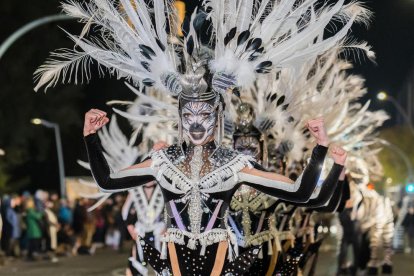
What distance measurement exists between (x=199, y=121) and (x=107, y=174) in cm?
67

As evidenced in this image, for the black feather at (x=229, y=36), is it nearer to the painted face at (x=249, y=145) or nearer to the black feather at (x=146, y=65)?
the black feather at (x=146, y=65)

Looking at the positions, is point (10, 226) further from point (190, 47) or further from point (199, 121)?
point (199, 121)

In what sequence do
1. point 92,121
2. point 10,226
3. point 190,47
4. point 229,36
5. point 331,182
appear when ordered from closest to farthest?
point 331,182 → point 92,121 → point 190,47 → point 229,36 → point 10,226

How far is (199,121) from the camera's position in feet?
21.3

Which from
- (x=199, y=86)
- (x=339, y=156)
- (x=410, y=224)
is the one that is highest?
(x=199, y=86)

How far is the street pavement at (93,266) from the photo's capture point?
Answer: 1959cm

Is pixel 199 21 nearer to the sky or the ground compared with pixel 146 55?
nearer to the sky

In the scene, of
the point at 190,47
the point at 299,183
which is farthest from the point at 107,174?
the point at 299,183

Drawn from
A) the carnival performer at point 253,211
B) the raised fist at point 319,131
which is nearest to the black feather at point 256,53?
the raised fist at point 319,131

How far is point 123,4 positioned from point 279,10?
1.06 meters

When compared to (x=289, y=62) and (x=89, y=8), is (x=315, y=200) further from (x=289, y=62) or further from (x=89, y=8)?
(x=89, y=8)

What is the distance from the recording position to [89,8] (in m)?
7.25

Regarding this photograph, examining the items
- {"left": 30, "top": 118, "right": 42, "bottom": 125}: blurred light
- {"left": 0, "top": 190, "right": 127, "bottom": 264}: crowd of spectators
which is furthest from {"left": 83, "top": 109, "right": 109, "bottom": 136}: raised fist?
{"left": 30, "top": 118, "right": 42, "bottom": 125}: blurred light

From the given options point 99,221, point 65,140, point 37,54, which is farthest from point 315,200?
point 65,140
